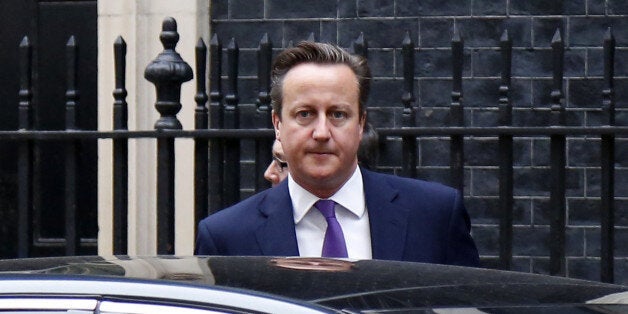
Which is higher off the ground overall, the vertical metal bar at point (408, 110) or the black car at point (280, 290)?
the vertical metal bar at point (408, 110)

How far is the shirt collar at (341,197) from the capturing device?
4.18 metres

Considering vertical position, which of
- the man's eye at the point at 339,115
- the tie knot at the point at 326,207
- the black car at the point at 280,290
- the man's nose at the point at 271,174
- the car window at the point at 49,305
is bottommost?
the car window at the point at 49,305

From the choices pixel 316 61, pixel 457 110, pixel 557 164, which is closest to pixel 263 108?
pixel 457 110

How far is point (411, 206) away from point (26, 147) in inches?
91.0

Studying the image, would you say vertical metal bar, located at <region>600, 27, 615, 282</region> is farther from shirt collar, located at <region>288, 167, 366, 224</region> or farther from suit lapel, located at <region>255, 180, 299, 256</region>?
suit lapel, located at <region>255, 180, 299, 256</region>

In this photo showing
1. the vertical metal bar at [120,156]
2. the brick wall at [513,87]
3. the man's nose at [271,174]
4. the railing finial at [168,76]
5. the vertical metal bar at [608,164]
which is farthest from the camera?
the brick wall at [513,87]

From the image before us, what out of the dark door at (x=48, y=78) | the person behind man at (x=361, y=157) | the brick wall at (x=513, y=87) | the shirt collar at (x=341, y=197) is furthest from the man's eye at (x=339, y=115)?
the dark door at (x=48, y=78)

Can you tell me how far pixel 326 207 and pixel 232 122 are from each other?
1.83m

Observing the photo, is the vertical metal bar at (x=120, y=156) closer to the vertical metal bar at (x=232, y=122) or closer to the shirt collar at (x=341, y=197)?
the vertical metal bar at (x=232, y=122)

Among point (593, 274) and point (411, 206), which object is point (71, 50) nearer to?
point (411, 206)

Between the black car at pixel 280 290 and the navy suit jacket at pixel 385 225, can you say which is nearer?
the black car at pixel 280 290

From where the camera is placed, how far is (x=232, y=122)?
592 cm

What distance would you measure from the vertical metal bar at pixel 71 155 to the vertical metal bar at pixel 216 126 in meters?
0.56

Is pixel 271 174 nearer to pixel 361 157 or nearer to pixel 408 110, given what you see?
pixel 361 157
